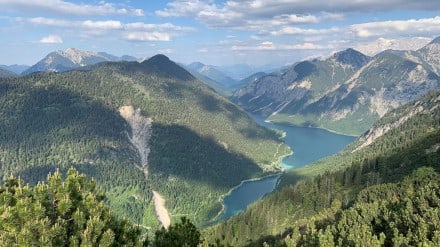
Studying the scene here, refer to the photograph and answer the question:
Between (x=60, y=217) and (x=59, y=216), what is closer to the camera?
(x=59, y=216)

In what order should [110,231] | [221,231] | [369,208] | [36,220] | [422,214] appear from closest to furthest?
[36,220] < [110,231] < [422,214] < [369,208] < [221,231]

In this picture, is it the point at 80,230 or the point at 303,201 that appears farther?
the point at 303,201

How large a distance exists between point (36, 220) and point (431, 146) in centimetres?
19902

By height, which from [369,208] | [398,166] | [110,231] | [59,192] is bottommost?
[398,166]

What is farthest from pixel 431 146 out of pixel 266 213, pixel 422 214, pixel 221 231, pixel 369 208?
pixel 422 214

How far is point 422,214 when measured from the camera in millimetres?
53562

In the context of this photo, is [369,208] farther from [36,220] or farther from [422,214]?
[36,220]

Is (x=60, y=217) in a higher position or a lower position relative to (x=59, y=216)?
lower

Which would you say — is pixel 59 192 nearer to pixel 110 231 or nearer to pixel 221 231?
pixel 110 231

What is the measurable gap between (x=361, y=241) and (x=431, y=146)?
165386mm

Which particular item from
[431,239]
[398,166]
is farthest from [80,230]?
[398,166]

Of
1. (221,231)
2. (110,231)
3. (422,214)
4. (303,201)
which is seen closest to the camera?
(110,231)

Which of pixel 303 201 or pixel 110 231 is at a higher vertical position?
pixel 110 231

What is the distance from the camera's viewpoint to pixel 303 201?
186m
